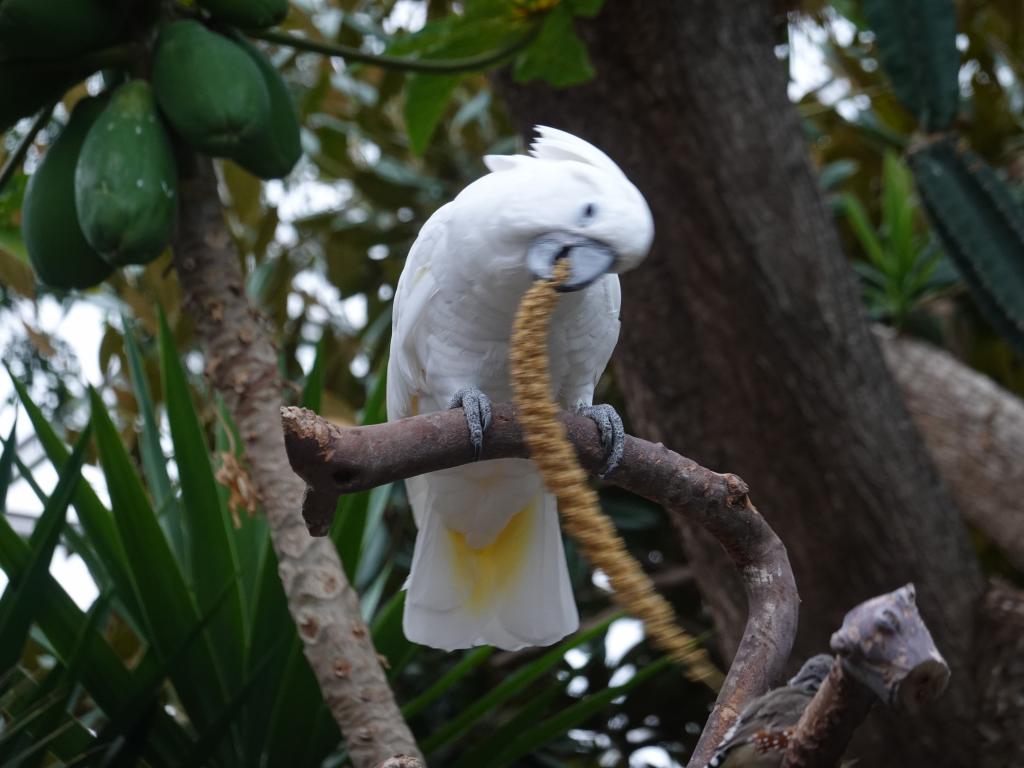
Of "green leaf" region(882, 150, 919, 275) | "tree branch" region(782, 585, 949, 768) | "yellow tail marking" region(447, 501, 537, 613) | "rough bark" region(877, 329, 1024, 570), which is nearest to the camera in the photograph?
"tree branch" region(782, 585, 949, 768)

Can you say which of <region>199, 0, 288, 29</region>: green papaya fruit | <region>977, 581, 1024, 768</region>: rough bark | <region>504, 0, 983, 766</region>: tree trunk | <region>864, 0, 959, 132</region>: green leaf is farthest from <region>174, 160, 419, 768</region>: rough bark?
<region>864, 0, 959, 132</region>: green leaf

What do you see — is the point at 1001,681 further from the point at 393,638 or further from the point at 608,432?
the point at 608,432

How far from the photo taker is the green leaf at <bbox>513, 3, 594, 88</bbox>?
169 centimetres

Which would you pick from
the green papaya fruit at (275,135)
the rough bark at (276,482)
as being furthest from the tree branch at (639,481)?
the green papaya fruit at (275,135)

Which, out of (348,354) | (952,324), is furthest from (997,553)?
(348,354)

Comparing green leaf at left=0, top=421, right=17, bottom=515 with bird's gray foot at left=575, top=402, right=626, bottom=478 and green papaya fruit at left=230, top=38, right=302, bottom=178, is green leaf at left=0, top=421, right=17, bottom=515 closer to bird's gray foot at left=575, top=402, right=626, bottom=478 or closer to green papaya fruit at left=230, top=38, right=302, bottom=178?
green papaya fruit at left=230, top=38, right=302, bottom=178

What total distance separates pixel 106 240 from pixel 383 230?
1.52 m

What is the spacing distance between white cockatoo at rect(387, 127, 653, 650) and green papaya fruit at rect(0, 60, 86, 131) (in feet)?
1.76

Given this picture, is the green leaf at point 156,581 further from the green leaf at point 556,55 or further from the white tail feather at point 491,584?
the green leaf at point 556,55

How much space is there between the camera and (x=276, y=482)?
1.40m

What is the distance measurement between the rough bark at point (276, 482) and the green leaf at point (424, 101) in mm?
405

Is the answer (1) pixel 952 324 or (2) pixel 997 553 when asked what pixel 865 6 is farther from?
(2) pixel 997 553

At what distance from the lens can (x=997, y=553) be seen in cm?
282

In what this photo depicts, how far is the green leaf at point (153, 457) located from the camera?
6.03 feet
